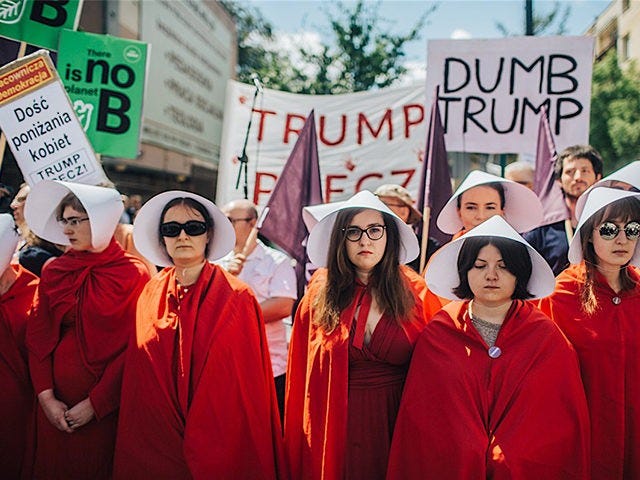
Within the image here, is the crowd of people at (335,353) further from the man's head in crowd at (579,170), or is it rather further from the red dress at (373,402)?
the man's head in crowd at (579,170)

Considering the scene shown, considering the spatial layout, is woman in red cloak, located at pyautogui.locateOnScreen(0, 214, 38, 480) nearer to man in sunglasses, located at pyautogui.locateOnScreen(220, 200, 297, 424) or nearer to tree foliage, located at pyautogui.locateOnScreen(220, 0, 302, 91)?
man in sunglasses, located at pyautogui.locateOnScreen(220, 200, 297, 424)

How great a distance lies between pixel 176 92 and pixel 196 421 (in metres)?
15.1

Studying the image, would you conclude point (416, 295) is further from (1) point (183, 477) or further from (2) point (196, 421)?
(1) point (183, 477)

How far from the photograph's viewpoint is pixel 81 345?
297 cm

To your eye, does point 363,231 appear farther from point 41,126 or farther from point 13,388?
point 41,126

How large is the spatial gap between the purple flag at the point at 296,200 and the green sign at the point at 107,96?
1390mm

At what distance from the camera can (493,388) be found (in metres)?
2.36

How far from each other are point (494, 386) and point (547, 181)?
2301mm

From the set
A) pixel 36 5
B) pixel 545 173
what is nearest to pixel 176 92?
pixel 36 5

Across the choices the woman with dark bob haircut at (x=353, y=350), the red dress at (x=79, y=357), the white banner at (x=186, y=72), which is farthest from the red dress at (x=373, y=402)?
the white banner at (x=186, y=72)

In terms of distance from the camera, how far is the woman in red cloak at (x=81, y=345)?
9.64ft

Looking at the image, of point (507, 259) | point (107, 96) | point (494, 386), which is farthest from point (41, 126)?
point (494, 386)

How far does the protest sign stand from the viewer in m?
3.89

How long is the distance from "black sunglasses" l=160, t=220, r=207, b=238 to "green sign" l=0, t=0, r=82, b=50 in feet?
8.62
